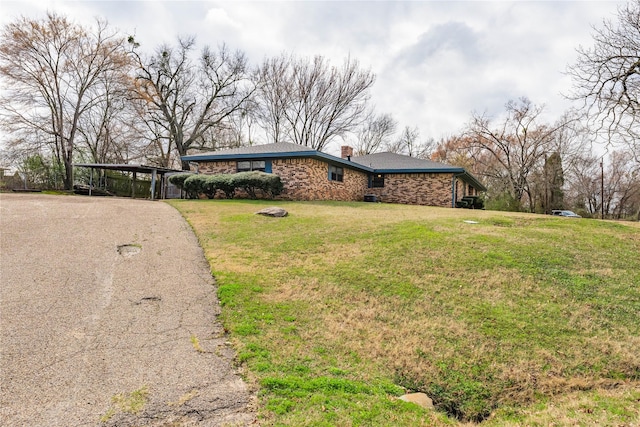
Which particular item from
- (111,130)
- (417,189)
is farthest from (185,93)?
(417,189)

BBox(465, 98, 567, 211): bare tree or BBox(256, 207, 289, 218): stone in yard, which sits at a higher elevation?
BBox(465, 98, 567, 211): bare tree

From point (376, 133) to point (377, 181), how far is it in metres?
14.8

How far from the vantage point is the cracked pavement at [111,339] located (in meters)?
2.42

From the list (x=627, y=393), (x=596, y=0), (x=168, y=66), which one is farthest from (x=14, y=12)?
(x=627, y=393)

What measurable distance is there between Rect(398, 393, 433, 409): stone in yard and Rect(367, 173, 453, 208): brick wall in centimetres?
1850

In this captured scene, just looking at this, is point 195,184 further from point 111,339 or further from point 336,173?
point 111,339

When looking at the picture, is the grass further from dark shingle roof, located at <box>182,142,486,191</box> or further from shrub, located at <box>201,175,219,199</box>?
dark shingle roof, located at <box>182,142,486,191</box>

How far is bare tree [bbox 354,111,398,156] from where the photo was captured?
3500 cm

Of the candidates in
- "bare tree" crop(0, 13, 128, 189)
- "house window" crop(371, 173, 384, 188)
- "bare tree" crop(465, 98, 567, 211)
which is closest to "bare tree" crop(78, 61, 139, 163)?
"bare tree" crop(0, 13, 128, 189)

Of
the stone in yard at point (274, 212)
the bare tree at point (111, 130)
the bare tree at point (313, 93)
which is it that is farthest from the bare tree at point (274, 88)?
the stone in yard at point (274, 212)

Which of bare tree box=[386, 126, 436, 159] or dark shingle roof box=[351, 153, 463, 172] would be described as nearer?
dark shingle roof box=[351, 153, 463, 172]

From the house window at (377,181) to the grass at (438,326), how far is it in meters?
14.8

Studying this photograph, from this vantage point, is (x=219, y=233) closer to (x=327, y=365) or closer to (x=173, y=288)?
(x=173, y=288)

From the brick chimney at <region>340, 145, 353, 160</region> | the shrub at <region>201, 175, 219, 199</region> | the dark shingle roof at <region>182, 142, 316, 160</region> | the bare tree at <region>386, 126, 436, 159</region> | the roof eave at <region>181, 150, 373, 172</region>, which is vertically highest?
the bare tree at <region>386, 126, 436, 159</region>
